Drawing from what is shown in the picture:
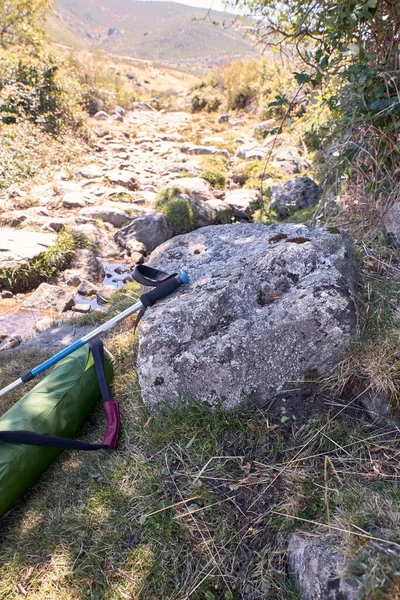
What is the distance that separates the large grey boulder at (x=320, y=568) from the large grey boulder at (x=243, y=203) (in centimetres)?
734

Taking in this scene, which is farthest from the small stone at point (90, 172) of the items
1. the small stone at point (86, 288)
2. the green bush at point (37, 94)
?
the small stone at point (86, 288)

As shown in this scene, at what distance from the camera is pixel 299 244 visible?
3062 mm

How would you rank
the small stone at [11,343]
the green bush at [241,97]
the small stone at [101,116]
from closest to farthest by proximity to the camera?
1. the small stone at [11,343]
2. the small stone at [101,116]
3. the green bush at [241,97]

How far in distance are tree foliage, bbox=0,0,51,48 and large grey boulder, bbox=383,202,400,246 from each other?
620 inches

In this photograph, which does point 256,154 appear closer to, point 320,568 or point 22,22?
point 22,22

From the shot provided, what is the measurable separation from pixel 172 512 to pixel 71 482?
2.46 feet

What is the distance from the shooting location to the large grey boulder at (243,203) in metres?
8.73

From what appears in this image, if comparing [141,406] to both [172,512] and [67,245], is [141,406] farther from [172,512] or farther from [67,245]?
[67,245]

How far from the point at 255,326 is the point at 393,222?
188cm

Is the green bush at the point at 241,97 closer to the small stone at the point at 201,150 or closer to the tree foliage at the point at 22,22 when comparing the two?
the small stone at the point at 201,150

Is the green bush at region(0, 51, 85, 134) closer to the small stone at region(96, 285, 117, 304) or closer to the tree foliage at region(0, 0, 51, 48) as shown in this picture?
the tree foliage at region(0, 0, 51, 48)

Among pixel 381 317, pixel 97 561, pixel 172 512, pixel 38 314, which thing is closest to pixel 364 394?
pixel 381 317

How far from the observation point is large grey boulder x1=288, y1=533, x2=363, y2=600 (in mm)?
1592

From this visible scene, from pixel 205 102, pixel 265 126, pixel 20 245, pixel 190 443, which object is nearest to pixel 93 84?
pixel 205 102
